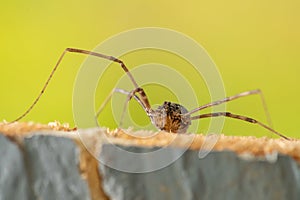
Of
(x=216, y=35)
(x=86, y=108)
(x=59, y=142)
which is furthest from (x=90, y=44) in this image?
(x=59, y=142)

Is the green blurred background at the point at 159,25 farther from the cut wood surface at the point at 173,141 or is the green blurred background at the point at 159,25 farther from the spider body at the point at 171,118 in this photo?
the cut wood surface at the point at 173,141

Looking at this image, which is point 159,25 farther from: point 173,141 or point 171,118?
point 173,141

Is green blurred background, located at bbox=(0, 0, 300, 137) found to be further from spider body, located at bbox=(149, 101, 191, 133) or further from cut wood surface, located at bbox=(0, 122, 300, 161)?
cut wood surface, located at bbox=(0, 122, 300, 161)

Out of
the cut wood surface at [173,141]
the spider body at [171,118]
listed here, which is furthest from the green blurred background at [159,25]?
the cut wood surface at [173,141]

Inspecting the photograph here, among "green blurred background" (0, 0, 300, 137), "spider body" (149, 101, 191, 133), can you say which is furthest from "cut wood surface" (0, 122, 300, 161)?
"green blurred background" (0, 0, 300, 137)

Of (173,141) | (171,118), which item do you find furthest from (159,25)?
(173,141)

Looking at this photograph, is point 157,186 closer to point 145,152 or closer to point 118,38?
point 145,152
